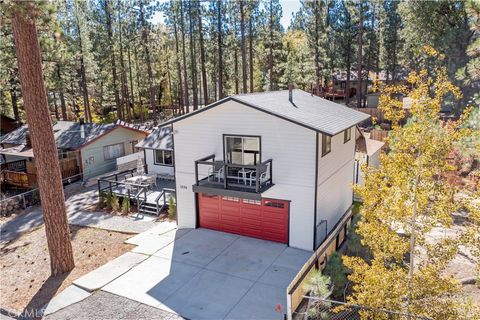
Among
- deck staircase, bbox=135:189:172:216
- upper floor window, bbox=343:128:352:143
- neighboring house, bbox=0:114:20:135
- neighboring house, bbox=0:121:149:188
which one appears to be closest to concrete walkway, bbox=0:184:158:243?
deck staircase, bbox=135:189:172:216

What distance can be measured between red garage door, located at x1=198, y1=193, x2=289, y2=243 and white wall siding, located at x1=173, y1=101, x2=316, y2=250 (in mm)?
432

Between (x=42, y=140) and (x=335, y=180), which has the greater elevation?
(x=42, y=140)

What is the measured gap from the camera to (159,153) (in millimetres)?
22578

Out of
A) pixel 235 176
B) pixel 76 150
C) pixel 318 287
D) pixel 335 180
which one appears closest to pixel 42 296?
pixel 235 176

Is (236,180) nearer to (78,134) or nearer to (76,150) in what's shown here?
(76,150)

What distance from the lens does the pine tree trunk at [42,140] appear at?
10.2m

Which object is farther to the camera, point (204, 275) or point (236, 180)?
point (236, 180)

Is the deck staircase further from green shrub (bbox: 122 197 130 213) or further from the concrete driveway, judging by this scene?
the concrete driveway

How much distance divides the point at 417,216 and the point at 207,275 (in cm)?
679

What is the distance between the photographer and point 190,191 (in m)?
14.4

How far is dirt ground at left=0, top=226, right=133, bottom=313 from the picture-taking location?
10.5m

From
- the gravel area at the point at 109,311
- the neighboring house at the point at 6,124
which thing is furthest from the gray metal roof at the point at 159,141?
the neighboring house at the point at 6,124

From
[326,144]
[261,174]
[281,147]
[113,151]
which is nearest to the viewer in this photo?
[261,174]

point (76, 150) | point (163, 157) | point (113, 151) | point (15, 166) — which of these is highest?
point (76, 150)
